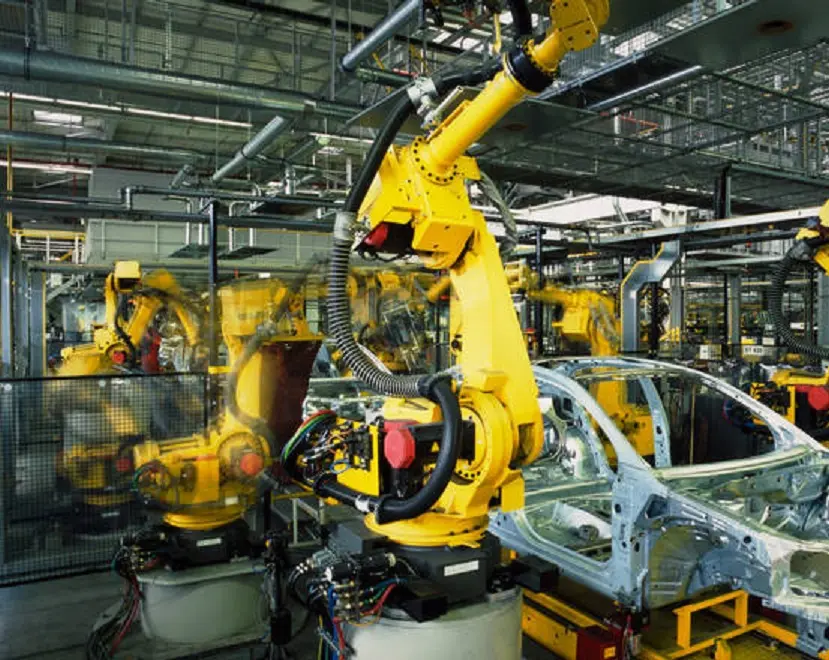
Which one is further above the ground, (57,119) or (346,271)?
(57,119)

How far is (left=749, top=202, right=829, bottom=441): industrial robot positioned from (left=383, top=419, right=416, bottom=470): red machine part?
524 centimetres

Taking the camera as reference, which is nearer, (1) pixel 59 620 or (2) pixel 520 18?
(2) pixel 520 18

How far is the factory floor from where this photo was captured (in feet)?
14.5

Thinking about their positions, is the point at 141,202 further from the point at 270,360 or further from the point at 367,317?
the point at 270,360

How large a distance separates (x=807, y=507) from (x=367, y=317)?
6102 millimetres

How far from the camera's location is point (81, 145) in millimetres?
8820

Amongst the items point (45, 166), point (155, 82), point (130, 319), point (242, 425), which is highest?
point (45, 166)

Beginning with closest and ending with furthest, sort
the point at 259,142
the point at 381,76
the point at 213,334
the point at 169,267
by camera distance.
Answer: the point at 381,76 → the point at 213,334 → the point at 259,142 → the point at 169,267

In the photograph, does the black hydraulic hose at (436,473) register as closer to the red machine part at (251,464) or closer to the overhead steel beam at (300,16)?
the red machine part at (251,464)

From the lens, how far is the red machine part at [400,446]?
2801mm

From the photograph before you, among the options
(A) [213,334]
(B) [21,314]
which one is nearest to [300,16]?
(A) [213,334]

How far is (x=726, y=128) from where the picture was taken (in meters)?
6.10

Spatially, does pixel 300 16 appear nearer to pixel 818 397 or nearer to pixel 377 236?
pixel 377 236

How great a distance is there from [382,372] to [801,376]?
7.28 meters
